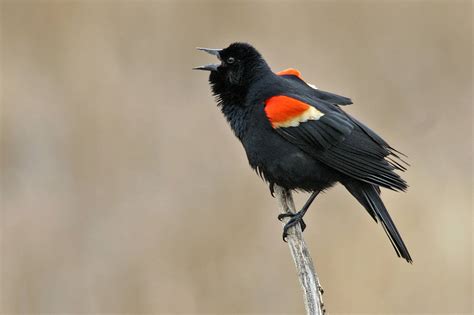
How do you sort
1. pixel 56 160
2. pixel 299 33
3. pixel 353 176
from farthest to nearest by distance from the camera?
1. pixel 299 33
2. pixel 56 160
3. pixel 353 176

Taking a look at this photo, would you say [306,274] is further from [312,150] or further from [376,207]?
[312,150]

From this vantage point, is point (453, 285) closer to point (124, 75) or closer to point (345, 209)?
point (345, 209)

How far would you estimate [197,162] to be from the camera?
22.0ft

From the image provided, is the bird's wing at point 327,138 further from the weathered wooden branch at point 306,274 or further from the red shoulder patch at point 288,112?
the weathered wooden branch at point 306,274

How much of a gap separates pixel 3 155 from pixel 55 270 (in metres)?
1.61

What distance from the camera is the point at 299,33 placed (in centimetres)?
759

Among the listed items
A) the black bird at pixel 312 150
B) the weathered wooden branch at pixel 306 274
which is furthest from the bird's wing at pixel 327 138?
the weathered wooden branch at pixel 306 274

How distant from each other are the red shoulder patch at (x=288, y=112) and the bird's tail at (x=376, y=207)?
52 centimetres

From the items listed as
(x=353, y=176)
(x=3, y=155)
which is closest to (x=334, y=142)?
(x=353, y=176)

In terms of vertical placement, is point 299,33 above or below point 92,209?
above

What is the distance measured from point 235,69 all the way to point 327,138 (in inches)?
34.0

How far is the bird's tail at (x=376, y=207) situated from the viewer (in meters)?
4.23

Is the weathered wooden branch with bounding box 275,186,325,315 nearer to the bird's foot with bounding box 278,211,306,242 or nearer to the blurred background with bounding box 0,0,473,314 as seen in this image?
the bird's foot with bounding box 278,211,306,242

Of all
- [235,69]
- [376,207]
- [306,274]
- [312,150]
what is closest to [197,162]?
[235,69]
